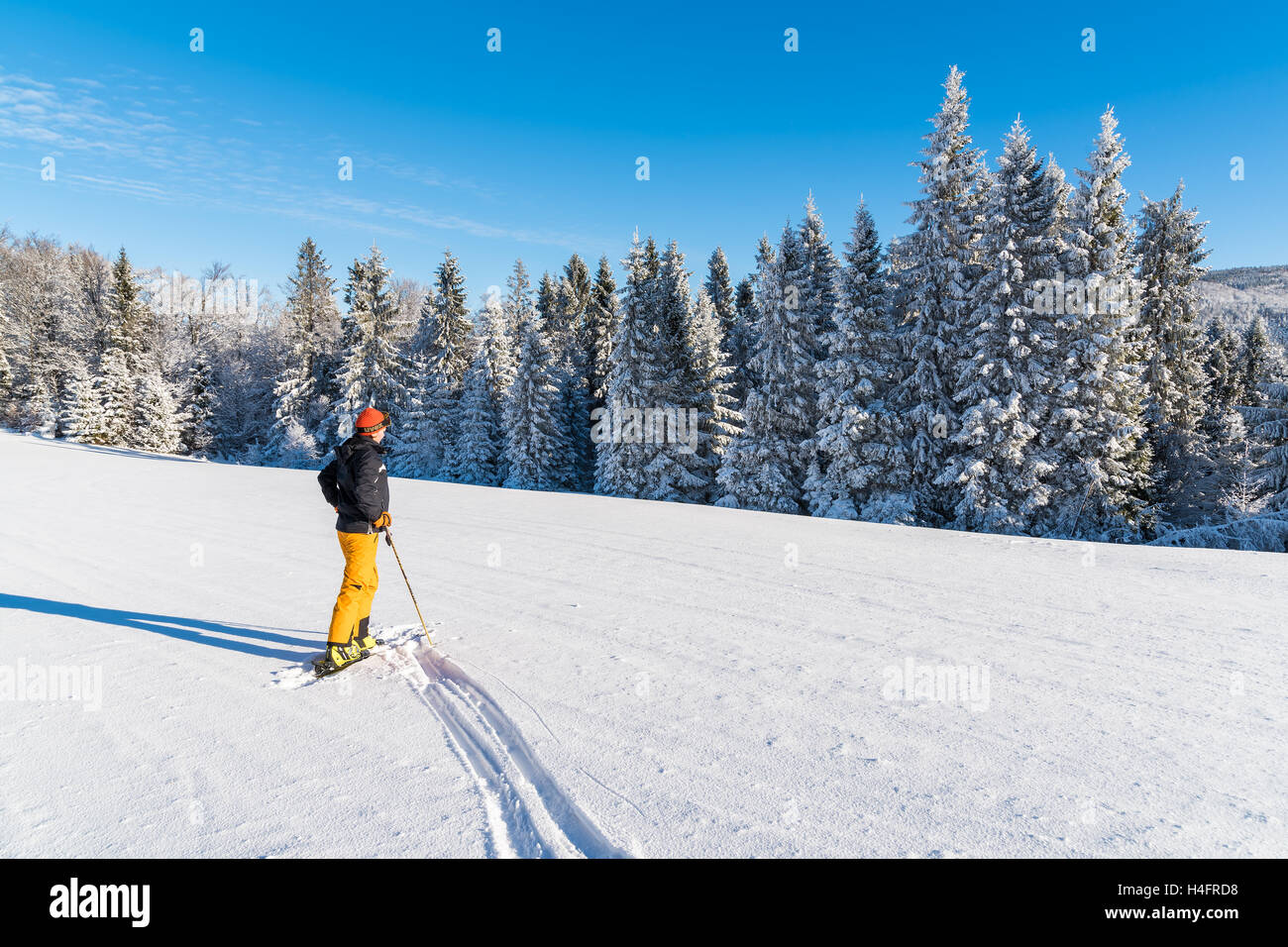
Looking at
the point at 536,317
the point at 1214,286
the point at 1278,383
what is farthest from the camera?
the point at 1214,286

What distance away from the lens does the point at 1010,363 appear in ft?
67.3

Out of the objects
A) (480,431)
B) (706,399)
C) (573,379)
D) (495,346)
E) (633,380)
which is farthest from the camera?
(573,379)

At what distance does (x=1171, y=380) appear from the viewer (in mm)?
23375

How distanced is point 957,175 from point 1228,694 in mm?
23301

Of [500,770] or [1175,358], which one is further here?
[1175,358]

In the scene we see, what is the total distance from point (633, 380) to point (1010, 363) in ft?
52.9

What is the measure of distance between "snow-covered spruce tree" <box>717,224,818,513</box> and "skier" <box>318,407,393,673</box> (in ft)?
71.2

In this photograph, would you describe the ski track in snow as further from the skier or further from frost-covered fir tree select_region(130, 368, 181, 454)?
frost-covered fir tree select_region(130, 368, 181, 454)

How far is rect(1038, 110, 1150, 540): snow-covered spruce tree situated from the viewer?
19375 millimetres

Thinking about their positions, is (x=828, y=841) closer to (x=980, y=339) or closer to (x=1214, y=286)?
(x=980, y=339)

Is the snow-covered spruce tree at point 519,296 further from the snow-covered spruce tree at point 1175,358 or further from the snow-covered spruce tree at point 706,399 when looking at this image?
the snow-covered spruce tree at point 1175,358

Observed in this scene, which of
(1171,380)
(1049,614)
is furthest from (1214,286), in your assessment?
(1049,614)

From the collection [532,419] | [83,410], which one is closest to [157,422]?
[83,410]

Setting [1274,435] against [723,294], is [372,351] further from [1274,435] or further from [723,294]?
[1274,435]
